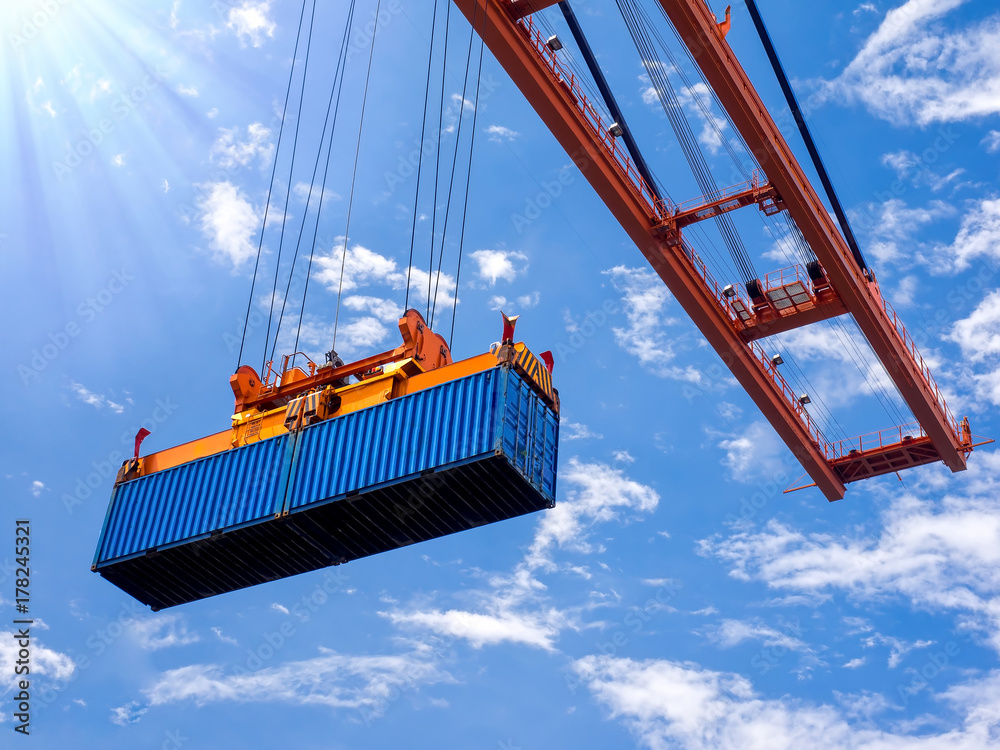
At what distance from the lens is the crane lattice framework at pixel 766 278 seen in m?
23.3

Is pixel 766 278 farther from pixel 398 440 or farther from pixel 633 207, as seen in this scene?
pixel 398 440

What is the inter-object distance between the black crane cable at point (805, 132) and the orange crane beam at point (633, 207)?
129 inches

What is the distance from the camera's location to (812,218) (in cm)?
2602

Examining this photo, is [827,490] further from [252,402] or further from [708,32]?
[252,402]

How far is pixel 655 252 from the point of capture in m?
26.7

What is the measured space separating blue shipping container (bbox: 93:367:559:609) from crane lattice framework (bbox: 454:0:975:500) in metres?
6.78

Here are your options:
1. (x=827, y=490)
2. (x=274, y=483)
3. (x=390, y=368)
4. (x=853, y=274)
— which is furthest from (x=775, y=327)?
(x=274, y=483)

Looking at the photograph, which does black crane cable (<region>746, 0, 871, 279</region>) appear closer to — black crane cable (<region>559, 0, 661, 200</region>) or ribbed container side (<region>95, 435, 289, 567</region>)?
black crane cable (<region>559, 0, 661, 200</region>)

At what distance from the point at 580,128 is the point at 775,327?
7.14 meters

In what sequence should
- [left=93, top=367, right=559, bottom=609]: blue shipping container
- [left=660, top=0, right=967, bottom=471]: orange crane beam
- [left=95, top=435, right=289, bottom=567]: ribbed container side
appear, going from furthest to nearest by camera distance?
1. [left=660, top=0, right=967, bottom=471]: orange crane beam
2. [left=95, top=435, right=289, bottom=567]: ribbed container side
3. [left=93, top=367, right=559, bottom=609]: blue shipping container

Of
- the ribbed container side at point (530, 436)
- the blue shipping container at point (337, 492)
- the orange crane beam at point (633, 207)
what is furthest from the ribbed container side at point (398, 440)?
the orange crane beam at point (633, 207)

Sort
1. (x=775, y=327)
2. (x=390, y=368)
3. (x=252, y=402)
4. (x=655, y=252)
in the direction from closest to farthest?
(x=390, y=368)
(x=252, y=402)
(x=655, y=252)
(x=775, y=327)

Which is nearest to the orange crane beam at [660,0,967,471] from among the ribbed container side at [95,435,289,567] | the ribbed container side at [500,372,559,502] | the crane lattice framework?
the crane lattice framework

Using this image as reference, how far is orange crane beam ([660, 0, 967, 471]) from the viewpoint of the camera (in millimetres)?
23359
